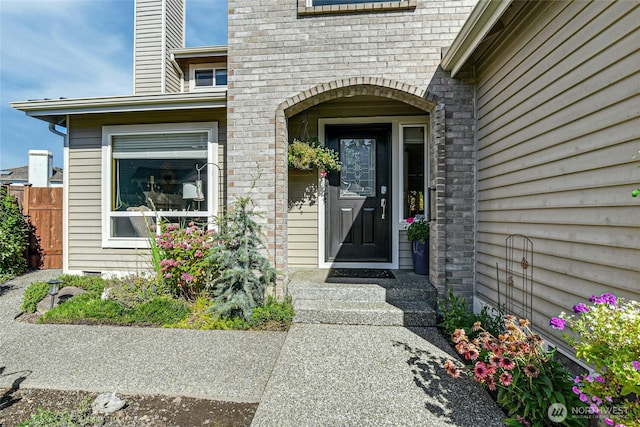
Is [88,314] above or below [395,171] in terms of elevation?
below

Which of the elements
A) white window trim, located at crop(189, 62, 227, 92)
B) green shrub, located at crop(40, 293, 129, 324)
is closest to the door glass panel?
green shrub, located at crop(40, 293, 129, 324)

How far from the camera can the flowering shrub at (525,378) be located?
177cm

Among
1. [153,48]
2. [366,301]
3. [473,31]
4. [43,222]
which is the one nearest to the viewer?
[473,31]

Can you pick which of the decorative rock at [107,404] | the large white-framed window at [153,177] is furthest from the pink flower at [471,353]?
the large white-framed window at [153,177]

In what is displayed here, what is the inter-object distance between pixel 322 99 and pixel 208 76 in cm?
628

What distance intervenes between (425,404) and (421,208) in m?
3.12

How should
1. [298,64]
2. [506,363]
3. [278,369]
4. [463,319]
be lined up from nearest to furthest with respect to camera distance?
[506,363] → [278,369] → [463,319] → [298,64]

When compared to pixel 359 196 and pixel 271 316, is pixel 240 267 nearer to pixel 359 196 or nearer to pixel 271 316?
pixel 271 316

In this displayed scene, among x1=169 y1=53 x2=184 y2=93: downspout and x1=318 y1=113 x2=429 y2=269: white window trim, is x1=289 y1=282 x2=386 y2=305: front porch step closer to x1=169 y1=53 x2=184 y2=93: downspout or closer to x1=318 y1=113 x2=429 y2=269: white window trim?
x1=318 y1=113 x2=429 y2=269: white window trim

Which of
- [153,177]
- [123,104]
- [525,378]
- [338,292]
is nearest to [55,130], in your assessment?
[123,104]

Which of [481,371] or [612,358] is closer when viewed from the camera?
[612,358]

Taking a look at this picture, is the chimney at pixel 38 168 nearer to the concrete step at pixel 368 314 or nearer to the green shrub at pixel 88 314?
the green shrub at pixel 88 314

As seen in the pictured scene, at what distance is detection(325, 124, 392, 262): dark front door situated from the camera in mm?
4789

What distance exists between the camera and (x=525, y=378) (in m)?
1.90
